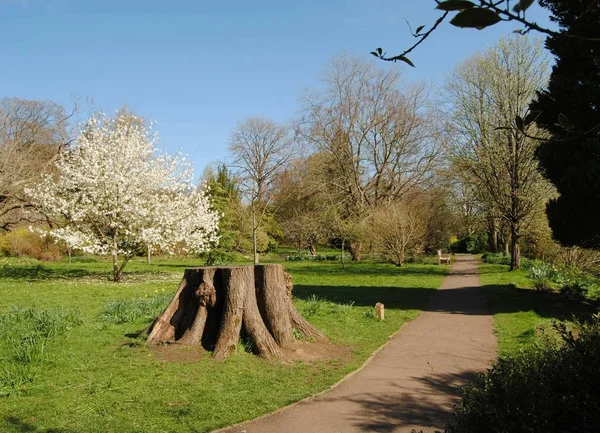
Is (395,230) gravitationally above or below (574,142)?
below

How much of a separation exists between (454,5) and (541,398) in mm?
2942

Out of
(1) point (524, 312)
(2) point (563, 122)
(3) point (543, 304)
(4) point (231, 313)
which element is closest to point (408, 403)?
(4) point (231, 313)

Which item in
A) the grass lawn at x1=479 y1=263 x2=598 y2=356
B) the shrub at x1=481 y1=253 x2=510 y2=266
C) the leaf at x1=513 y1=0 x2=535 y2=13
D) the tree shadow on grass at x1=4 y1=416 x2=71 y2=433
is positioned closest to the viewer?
the leaf at x1=513 y1=0 x2=535 y2=13

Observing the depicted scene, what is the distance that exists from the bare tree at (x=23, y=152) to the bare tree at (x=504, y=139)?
19.6 meters

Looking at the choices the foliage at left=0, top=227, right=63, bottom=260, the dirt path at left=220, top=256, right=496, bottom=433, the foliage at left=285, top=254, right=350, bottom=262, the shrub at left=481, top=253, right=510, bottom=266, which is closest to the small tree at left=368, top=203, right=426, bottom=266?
the shrub at left=481, top=253, right=510, bottom=266

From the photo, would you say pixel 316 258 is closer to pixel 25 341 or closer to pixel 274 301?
pixel 274 301

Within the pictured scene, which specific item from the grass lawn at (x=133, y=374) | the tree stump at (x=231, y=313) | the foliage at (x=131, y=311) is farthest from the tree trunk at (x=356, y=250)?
the tree stump at (x=231, y=313)

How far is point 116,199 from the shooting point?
703 inches

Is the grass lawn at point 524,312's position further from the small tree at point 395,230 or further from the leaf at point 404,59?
the small tree at point 395,230

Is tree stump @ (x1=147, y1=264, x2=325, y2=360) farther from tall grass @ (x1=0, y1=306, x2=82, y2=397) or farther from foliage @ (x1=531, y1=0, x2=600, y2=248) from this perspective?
foliage @ (x1=531, y1=0, x2=600, y2=248)

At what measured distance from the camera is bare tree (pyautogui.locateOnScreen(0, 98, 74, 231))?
21.7 m

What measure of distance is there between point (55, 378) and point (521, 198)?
2048 cm

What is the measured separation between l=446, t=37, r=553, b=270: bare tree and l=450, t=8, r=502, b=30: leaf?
2143 centimetres

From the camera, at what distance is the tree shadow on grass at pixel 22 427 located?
441 centimetres
